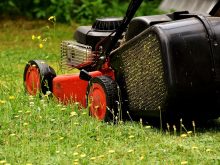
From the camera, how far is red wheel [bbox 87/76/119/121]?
15.4 feet

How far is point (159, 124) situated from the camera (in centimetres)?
476

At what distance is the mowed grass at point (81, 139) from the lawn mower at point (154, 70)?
0.46 ft

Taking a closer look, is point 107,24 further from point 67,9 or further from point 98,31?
point 67,9

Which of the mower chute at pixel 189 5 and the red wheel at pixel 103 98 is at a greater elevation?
the mower chute at pixel 189 5

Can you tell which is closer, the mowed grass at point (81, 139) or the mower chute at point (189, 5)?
the mowed grass at point (81, 139)

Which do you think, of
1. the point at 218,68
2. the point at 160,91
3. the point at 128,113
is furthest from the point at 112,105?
the point at 218,68

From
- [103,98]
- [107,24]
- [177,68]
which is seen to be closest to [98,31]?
[107,24]

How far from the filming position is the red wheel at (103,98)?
4.71m

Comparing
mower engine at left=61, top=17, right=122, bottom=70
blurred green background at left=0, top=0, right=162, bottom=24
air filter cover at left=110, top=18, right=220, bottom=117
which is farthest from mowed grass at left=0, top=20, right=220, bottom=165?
blurred green background at left=0, top=0, right=162, bottom=24

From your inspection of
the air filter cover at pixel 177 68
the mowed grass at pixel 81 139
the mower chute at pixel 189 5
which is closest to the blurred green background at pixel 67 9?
the mower chute at pixel 189 5

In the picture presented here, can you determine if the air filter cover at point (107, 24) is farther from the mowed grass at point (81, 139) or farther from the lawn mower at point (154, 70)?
the mowed grass at point (81, 139)

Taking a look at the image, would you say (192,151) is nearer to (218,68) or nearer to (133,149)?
(133,149)

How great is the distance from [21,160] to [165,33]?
1217 mm

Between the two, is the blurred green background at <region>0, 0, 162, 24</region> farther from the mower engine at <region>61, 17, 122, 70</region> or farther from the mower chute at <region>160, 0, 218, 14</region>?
the mower engine at <region>61, 17, 122, 70</region>
